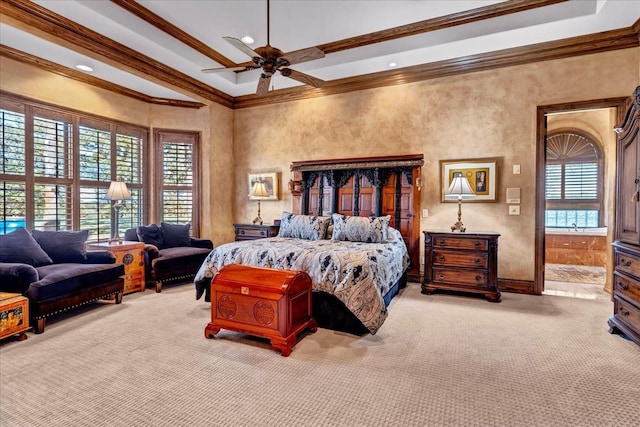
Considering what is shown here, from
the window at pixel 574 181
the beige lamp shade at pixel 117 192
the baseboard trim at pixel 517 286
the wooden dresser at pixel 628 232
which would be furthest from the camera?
the window at pixel 574 181

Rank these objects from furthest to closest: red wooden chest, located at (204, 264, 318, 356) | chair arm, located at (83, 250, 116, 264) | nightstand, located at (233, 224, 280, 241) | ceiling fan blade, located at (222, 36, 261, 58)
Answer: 1. nightstand, located at (233, 224, 280, 241)
2. chair arm, located at (83, 250, 116, 264)
3. ceiling fan blade, located at (222, 36, 261, 58)
4. red wooden chest, located at (204, 264, 318, 356)

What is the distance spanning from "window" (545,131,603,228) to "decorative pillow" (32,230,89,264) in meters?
8.30

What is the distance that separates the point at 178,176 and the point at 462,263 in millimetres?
5058

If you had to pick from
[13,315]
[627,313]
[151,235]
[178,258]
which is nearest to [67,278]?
[13,315]

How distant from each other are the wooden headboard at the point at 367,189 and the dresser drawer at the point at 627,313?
93.2 inches

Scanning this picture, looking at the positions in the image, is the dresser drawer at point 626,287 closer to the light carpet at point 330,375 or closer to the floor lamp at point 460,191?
the light carpet at point 330,375

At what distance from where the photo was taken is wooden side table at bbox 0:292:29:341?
2781mm

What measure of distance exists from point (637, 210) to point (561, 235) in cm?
445

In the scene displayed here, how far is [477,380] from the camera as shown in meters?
2.24

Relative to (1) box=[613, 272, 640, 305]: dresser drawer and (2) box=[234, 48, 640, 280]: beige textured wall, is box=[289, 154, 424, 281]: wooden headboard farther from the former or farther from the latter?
(1) box=[613, 272, 640, 305]: dresser drawer

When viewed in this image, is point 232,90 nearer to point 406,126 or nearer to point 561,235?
point 406,126

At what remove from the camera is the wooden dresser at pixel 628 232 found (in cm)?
277

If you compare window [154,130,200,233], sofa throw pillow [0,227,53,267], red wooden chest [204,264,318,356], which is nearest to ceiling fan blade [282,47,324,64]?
red wooden chest [204,264,318,356]

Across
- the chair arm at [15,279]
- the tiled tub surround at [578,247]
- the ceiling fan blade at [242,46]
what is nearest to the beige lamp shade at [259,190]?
the ceiling fan blade at [242,46]
